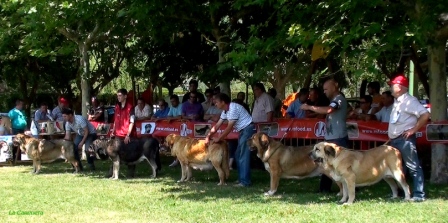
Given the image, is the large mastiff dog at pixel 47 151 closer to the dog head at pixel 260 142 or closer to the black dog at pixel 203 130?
the black dog at pixel 203 130

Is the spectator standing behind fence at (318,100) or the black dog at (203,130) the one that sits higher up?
the spectator standing behind fence at (318,100)

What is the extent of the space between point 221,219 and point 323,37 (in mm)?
3308

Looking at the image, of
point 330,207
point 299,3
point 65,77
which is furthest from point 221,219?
point 65,77

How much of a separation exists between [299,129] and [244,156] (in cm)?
198

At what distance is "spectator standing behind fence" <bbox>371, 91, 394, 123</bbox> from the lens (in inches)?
506

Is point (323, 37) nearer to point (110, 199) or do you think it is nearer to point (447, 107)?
point (447, 107)

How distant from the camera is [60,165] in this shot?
57.6ft

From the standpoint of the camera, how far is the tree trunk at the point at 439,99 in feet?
38.1

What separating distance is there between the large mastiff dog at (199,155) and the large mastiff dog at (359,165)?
3121 mm

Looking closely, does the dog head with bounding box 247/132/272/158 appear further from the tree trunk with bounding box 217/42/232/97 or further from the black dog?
the tree trunk with bounding box 217/42/232/97

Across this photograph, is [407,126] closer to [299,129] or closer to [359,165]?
[359,165]

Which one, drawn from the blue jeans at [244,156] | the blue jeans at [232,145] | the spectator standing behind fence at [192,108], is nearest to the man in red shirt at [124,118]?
the spectator standing behind fence at [192,108]

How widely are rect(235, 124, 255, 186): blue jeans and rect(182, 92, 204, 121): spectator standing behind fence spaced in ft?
12.4

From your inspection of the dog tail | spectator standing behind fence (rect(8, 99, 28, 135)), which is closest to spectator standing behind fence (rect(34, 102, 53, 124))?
spectator standing behind fence (rect(8, 99, 28, 135))
